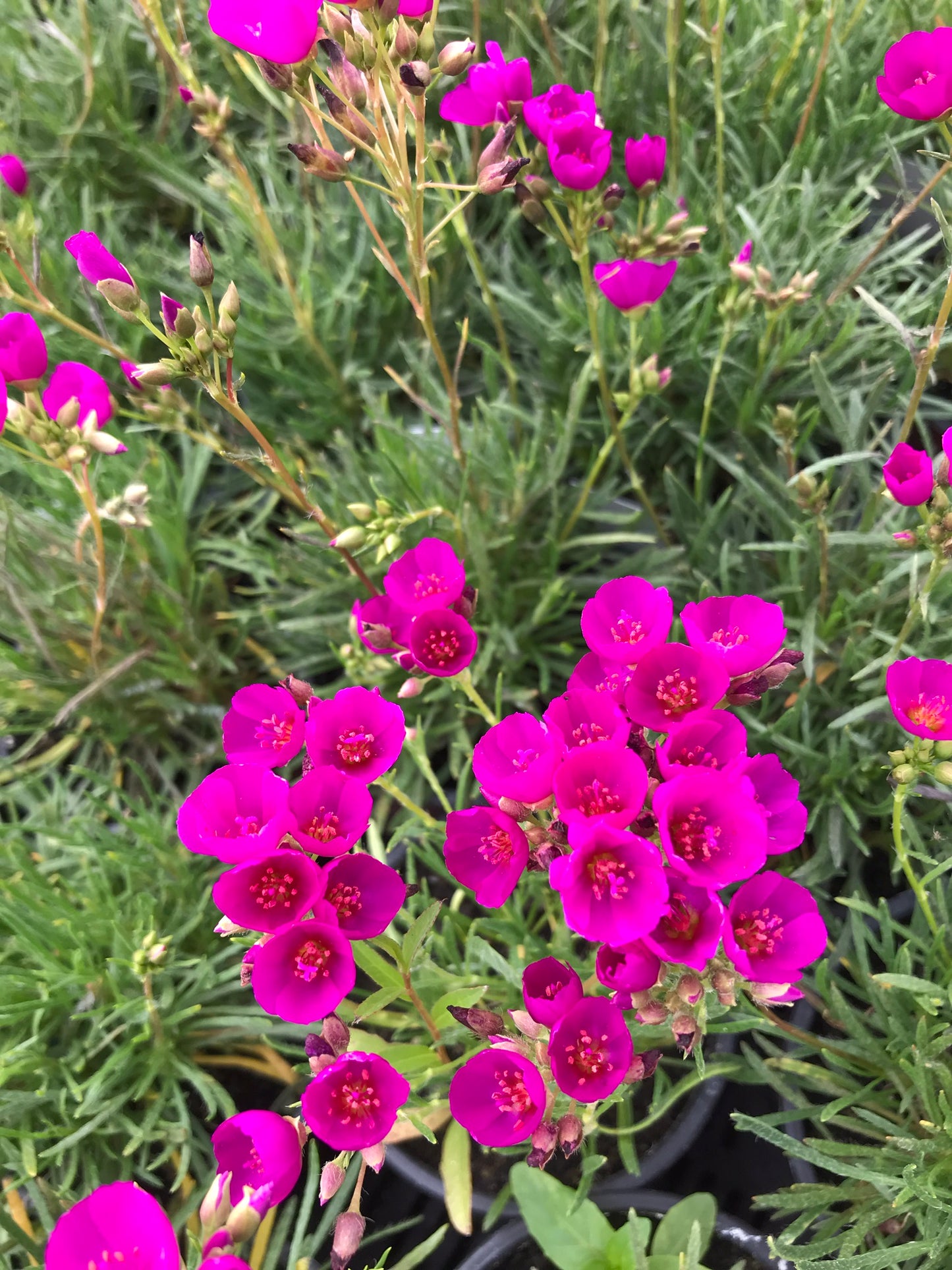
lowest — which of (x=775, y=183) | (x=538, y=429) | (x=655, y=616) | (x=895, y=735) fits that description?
(x=895, y=735)

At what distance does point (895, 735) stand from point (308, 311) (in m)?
1.47

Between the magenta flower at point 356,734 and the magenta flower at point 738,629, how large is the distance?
35 centimetres

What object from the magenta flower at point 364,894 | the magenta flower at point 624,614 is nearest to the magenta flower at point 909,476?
the magenta flower at point 624,614

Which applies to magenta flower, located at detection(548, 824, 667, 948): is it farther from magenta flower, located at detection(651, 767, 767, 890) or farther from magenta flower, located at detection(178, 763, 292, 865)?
magenta flower, located at detection(178, 763, 292, 865)

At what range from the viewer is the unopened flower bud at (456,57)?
3.51 feet

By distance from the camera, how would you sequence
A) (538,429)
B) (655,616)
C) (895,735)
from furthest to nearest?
(538,429) < (895,735) < (655,616)

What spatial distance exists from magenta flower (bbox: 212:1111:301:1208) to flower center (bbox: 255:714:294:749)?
0.39 m

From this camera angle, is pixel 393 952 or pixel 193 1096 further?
pixel 193 1096

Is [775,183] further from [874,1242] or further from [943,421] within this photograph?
[874,1242]

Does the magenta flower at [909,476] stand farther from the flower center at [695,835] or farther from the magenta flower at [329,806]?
the magenta flower at [329,806]

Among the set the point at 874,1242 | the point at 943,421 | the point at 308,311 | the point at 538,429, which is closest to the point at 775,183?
the point at 943,421

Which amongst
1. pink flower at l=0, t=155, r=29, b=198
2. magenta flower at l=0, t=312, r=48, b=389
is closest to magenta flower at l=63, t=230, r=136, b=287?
magenta flower at l=0, t=312, r=48, b=389

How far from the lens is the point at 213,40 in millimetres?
2467

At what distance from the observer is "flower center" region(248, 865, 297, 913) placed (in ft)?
2.58
